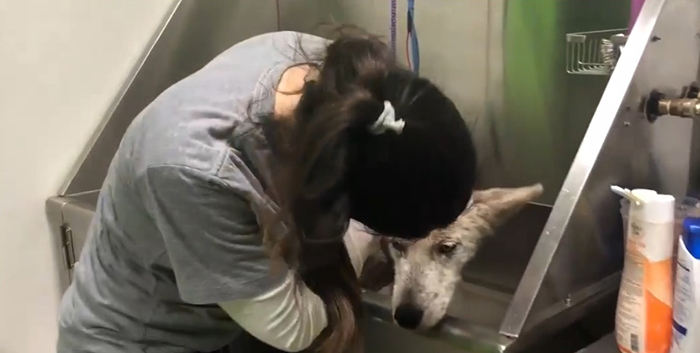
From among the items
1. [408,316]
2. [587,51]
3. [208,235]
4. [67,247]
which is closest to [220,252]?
[208,235]

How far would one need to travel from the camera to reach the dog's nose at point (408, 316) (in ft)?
2.86

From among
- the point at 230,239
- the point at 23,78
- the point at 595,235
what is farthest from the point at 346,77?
the point at 23,78

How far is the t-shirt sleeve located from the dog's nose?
7.6 inches

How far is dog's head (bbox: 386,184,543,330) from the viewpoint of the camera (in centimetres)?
100

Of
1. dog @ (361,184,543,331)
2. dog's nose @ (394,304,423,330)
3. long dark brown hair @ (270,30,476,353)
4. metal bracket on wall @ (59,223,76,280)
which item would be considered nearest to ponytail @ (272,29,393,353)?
long dark brown hair @ (270,30,476,353)

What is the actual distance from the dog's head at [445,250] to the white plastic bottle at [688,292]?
0.89ft

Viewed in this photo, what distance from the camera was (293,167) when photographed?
2.23ft

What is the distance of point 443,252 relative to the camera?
108 centimetres

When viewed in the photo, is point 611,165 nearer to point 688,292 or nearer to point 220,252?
point 688,292

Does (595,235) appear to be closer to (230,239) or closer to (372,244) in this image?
(372,244)

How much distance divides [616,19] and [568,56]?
0.09 metres

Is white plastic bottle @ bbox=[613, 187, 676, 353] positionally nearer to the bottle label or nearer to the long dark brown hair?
the bottle label

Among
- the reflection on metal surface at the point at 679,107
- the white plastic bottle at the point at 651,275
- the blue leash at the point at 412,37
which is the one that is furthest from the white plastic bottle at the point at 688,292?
the blue leash at the point at 412,37

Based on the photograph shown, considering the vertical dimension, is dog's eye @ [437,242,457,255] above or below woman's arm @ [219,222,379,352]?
below
